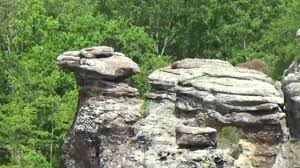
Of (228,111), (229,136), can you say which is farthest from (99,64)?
(229,136)

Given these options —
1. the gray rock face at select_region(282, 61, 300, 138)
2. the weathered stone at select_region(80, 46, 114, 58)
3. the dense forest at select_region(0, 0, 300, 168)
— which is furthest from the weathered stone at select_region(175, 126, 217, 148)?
the weathered stone at select_region(80, 46, 114, 58)

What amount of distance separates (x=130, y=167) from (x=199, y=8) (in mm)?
31193

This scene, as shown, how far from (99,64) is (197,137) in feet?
25.6

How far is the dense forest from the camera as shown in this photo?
1479 inches

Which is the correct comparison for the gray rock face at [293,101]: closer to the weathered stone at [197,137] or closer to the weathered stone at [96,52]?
the weathered stone at [197,137]

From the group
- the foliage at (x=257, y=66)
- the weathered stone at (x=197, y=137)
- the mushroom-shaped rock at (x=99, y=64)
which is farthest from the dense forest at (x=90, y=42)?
the weathered stone at (x=197, y=137)

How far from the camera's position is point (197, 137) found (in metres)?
22.8

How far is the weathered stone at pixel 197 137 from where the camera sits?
22.8m

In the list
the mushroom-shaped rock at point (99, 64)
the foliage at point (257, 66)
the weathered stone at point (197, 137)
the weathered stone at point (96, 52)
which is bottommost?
the weathered stone at point (197, 137)

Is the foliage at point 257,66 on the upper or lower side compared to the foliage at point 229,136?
upper

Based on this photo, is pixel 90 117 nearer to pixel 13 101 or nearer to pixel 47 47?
pixel 13 101

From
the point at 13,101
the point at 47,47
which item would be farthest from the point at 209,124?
the point at 47,47

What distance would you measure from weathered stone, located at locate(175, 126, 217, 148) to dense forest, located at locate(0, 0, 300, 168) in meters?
7.37

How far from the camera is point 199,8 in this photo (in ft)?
182
